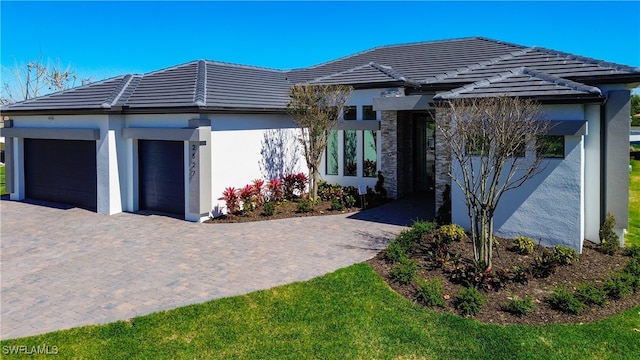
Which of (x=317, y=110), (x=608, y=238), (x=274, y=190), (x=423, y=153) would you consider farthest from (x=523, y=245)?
(x=274, y=190)

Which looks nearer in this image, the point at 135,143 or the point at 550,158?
the point at 550,158

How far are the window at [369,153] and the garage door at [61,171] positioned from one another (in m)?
9.92

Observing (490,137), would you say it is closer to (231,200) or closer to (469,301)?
(469,301)

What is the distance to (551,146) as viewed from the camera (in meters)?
11.0

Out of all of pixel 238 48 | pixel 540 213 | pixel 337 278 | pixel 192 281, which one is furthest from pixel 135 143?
pixel 238 48

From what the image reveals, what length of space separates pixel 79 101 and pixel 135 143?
2.88 meters

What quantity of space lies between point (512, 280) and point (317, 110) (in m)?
9.16

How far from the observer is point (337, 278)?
909 centimetres

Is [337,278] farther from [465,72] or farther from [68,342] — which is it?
[465,72]

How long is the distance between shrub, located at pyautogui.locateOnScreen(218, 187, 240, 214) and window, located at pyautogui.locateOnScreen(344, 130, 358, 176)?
5.11 m

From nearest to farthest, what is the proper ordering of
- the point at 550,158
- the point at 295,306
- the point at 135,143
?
1. the point at 295,306
2. the point at 550,158
3. the point at 135,143

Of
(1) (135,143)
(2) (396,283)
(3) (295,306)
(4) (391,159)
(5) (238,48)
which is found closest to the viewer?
(3) (295,306)

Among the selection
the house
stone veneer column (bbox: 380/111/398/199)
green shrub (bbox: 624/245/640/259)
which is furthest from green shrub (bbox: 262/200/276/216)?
green shrub (bbox: 624/245/640/259)

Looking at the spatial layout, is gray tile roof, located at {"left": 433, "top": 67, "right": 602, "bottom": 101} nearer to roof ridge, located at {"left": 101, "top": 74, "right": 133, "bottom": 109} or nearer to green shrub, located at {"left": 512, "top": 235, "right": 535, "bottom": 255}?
green shrub, located at {"left": 512, "top": 235, "right": 535, "bottom": 255}
